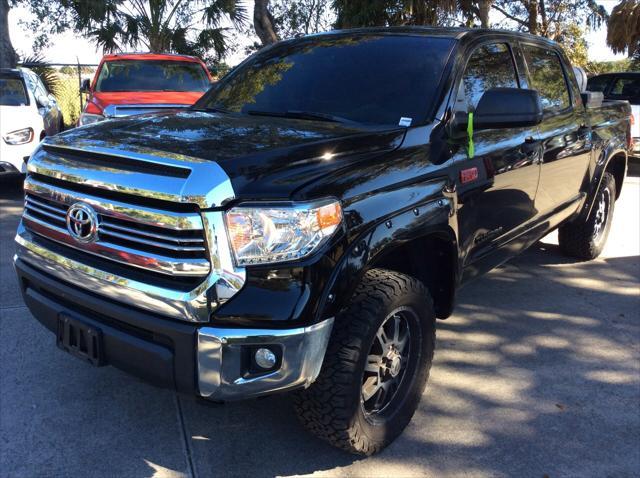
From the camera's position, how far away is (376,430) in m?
2.68

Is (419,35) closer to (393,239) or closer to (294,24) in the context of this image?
(393,239)

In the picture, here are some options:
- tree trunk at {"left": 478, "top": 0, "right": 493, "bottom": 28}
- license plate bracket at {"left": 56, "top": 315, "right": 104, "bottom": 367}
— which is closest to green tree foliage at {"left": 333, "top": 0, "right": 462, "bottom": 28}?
tree trunk at {"left": 478, "top": 0, "right": 493, "bottom": 28}

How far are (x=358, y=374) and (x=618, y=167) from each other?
4575 mm

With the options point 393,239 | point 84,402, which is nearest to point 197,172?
point 393,239

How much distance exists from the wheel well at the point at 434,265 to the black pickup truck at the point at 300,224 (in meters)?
0.01

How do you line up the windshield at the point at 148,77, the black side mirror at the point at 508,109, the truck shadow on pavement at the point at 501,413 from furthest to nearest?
1. the windshield at the point at 148,77
2. the black side mirror at the point at 508,109
3. the truck shadow on pavement at the point at 501,413

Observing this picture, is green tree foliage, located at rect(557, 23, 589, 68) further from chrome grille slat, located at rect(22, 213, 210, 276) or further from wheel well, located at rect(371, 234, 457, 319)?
chrome grille slat, located at rect(22, 213, 210, 276)

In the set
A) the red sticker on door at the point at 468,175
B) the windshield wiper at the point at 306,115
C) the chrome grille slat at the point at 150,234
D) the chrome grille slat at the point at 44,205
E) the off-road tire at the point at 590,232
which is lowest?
the off-road tire at the point at 590,232

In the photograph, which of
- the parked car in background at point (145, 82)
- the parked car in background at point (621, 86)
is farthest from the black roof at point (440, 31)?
the parked car in background at point (621, 86)

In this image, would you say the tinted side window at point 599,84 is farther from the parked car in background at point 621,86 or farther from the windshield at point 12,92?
the windshield at point 12,92

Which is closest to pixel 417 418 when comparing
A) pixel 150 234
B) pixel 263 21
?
pixel 150 234

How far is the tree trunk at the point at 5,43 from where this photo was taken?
1383 centimetres

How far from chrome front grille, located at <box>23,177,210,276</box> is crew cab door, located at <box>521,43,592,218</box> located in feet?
8.73

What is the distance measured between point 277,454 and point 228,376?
774 mm
